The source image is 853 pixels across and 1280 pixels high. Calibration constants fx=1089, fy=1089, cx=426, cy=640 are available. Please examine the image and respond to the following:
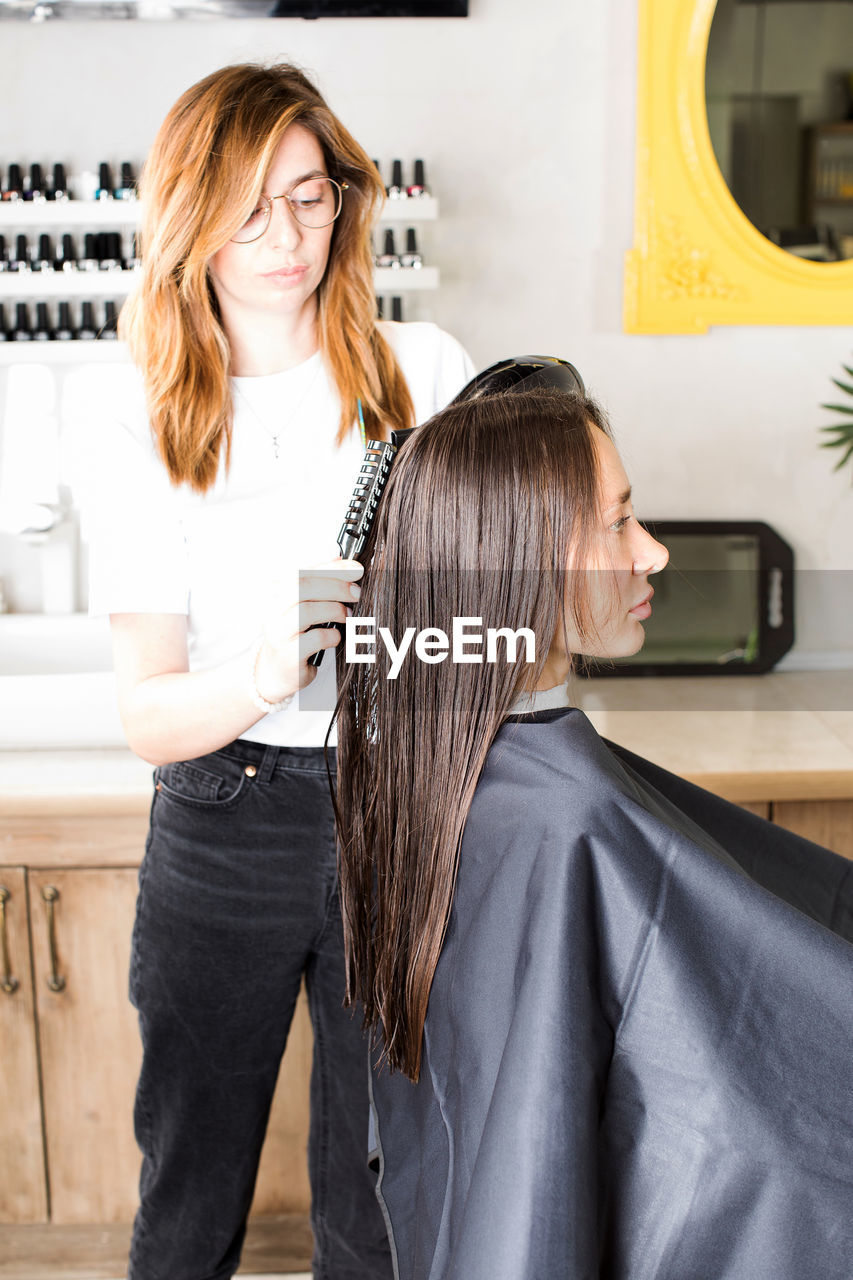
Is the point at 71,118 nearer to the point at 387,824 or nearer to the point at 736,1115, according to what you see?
the point at 387,824

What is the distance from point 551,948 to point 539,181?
1967 millimetres

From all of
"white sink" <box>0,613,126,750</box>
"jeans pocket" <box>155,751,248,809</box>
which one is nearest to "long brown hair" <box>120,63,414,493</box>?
"jeans pocket" <box>155,751,248,809</box>

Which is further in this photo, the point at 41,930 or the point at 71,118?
the point at 71,118

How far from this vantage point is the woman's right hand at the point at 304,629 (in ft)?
3.61

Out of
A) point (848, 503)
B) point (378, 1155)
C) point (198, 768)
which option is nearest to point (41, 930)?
point (198, 768)

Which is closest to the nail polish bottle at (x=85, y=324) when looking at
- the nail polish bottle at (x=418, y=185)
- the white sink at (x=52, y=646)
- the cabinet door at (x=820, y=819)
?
the white sink at (x=52, y=646)

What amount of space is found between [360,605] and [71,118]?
5.85ft

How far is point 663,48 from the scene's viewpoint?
7.70 ft

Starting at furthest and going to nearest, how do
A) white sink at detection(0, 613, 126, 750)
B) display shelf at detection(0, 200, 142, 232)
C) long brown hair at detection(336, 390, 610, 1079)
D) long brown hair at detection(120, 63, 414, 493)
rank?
display shelf at detection(0, 200, 142, 232), white sink at detection(0, 613, 126, 750), long brown hair at detection(120, 63, 414, 493), long brown hair at detection(336, 390, 610, 1079)

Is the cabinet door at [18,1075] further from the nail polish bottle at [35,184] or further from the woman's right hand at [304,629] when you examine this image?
the nail polish bottle at [35,184]

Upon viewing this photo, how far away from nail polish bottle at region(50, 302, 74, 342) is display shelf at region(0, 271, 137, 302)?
0.11 feet

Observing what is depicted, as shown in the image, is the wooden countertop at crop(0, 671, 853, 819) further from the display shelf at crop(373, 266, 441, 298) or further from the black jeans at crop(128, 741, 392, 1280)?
the display shelf at crop(373, 266, 441, 298)

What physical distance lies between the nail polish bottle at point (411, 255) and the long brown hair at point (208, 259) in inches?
36.6

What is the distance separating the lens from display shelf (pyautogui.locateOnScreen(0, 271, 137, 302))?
7.56ft
